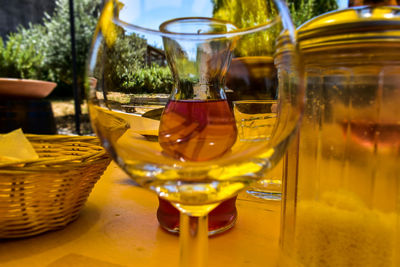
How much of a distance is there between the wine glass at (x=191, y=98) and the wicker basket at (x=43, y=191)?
0.14 meters

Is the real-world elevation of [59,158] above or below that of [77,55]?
below

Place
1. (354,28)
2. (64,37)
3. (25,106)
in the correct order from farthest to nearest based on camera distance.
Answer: (64,37)
(25,106)
(354,28)

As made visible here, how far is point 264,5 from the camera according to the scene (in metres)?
0.28

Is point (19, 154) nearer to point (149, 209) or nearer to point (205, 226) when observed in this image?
point (149, 209)

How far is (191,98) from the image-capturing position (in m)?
0.33

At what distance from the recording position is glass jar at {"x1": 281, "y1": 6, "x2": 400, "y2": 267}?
237 mm

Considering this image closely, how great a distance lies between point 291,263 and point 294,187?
0.22ft

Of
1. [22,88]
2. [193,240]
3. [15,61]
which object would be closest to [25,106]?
[22,88]

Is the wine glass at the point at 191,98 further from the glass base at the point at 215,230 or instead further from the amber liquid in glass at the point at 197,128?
the glass base at the point at 215,230

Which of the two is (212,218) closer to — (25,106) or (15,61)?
(25,106)

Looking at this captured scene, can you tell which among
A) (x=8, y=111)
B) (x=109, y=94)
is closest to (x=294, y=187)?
(x=109, y=94)

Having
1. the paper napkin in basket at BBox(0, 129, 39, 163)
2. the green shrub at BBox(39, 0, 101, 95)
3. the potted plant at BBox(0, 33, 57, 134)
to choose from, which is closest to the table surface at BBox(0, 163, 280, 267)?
the paper napkin in basket at BBox(0, 129, 39, 163)

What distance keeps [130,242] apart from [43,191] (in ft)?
0.39

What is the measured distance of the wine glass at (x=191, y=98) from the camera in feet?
0.71
